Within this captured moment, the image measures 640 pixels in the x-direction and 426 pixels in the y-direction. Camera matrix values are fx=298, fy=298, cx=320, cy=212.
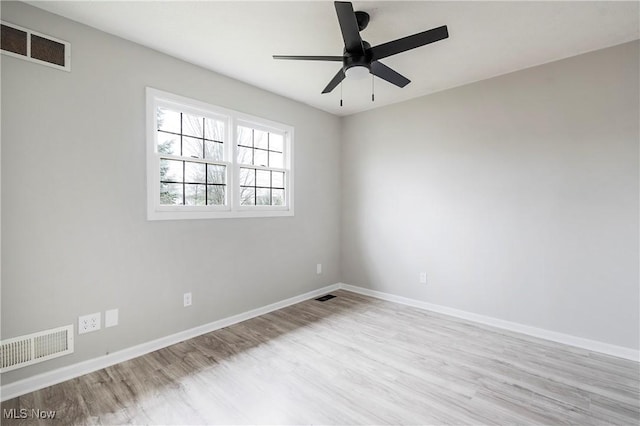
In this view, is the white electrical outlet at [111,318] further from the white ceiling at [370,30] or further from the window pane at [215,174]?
the white ceiling at [370,30]

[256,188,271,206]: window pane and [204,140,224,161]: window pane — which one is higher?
[204,140,224,161]: window pane

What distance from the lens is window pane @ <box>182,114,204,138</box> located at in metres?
2.91

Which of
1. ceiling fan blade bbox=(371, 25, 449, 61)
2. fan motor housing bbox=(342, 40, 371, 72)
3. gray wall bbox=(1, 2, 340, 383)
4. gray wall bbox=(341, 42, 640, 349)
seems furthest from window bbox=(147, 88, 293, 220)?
ceiling fan blade bbox=(371, 25, 449, 61)

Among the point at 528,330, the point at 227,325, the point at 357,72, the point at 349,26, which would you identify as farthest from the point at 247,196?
the point at 528,330

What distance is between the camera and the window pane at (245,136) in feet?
11.1

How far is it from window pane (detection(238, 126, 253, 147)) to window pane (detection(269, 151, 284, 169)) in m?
0.33

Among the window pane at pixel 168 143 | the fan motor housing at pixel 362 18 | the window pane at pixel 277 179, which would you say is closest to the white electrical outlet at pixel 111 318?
the window pane at pixel 168 143

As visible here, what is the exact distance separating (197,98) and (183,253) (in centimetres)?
151

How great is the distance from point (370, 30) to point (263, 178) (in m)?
1.99

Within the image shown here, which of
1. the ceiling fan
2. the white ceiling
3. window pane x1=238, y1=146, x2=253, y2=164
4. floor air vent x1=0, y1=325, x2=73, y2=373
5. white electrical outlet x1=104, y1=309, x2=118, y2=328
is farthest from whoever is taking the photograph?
window pane x1=238, y1=146, x2=253, y2=164

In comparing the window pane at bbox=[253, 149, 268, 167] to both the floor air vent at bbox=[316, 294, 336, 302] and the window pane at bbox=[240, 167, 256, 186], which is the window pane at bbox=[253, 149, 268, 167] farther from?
the floor air vent at bbox=[316, 294, 336, 302]

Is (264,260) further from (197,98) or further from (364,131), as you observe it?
(364,131)

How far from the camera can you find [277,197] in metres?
3.83

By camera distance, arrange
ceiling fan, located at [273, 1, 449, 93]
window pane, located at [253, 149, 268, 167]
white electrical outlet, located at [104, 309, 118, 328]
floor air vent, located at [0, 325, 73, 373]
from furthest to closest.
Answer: window pane, located at [253, 149, 268, 167] < white electrical outlet, located at [104, 309, 118, 328] < floor air vent, located at [0, 325, 73, 373] < ceiling fan, located at [273, 1, 449, 93]
